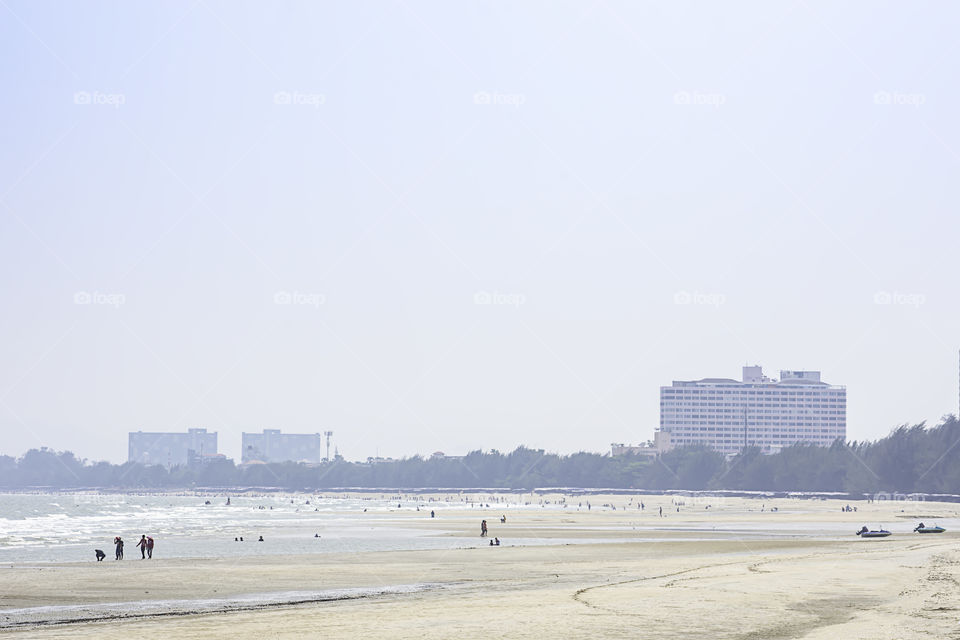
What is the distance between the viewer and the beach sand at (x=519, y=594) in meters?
28.6

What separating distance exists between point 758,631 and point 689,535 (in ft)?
206

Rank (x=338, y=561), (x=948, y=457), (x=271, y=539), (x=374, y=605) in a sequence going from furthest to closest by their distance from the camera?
1. (x=948, y=457)
2. (x=271, y=539)
3. (x=338, y=561)
4. (x=374, y=605)

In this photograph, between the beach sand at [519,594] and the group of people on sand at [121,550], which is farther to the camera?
the group of people on sand at [121,550]

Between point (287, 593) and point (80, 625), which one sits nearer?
point (80, 625)

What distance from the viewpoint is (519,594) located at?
37.3 metres

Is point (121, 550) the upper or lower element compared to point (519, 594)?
lower

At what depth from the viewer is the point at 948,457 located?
194m

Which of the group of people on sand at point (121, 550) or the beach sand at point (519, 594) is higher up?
the beach sand at point (519, 594)

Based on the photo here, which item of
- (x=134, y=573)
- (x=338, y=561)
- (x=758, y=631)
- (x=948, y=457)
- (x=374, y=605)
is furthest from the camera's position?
(x=948, y=457)

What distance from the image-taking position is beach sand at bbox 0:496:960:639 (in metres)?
A: 28.6

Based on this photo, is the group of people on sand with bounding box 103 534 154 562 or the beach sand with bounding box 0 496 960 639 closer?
the beach sand with bounding box 0 496 960 639

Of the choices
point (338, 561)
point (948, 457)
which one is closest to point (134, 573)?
point (338, 561)

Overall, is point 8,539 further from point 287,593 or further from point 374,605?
point 374,605

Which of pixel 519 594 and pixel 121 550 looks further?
pixel 121 550
